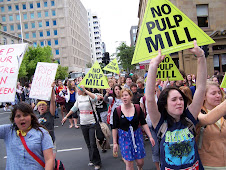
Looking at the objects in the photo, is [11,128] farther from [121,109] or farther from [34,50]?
[34,50]

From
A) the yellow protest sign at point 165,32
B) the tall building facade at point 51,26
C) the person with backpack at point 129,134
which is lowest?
the person with backpack at point 129,134

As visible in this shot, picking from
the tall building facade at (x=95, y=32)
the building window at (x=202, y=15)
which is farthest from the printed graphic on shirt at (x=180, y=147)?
the tall building facade at (x=95, y=32)

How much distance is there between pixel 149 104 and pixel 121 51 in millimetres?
38456

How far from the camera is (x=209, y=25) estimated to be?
63.2 feet

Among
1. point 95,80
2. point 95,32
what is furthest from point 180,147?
point 95,32

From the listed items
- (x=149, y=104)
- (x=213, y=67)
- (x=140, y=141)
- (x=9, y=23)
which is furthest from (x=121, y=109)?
(x=9, y=23)

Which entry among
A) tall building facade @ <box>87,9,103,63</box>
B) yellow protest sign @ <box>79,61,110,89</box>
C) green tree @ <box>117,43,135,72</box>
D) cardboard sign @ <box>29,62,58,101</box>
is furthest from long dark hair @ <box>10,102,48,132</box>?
tall building facade @ <box>87,9,103,63</box>

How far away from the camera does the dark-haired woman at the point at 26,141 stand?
7.76 feet

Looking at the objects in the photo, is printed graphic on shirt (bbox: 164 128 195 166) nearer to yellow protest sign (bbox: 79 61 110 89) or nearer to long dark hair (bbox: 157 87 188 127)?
long dark hair (bbox: 157 87 188 127)

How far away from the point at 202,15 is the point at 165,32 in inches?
753

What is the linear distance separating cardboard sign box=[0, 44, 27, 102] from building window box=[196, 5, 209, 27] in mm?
18944

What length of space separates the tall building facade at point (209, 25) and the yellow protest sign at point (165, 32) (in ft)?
56.5

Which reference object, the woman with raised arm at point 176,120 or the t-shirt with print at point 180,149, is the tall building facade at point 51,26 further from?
the t-shirt with print at point 180,149

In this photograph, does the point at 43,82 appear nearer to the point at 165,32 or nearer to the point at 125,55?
the point at 165,32
